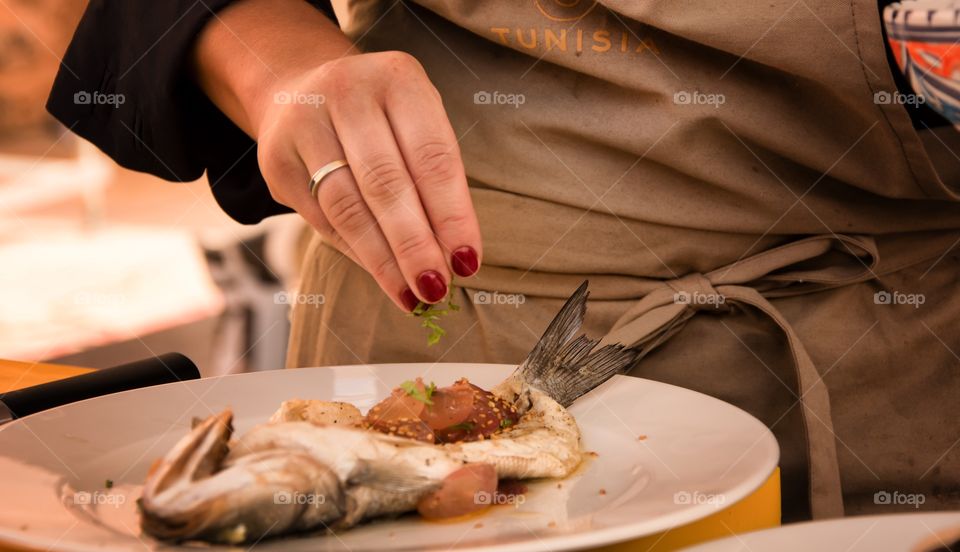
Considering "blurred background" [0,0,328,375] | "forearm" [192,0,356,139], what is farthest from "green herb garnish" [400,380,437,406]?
"blurred background" [0,0,328,375]

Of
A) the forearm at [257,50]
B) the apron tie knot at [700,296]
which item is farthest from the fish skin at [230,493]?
the apron tie knot at [700,296]

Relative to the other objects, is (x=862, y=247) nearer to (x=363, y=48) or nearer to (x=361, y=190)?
(x=361, y=190)

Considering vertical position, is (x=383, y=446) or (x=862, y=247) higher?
(x=862, y=247)

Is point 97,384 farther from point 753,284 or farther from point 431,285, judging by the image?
point 753,284

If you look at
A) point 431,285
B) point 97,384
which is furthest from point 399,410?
point 97,384

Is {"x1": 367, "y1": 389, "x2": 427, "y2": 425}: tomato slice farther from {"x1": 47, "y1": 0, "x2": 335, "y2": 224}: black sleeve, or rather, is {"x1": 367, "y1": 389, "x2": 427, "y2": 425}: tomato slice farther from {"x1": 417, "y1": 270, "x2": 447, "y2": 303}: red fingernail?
{"x1": 47, "y1": 0, "x2": 335, "y2": 224}: black sleeve

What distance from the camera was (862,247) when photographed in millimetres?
1273

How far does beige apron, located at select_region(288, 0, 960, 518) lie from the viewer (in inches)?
49.7

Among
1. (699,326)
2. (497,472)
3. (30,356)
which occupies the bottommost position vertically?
(497,472)

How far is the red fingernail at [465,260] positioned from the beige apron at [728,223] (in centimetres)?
31

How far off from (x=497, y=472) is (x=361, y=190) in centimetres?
32

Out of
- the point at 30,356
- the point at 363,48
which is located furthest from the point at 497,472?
the point at 30,356

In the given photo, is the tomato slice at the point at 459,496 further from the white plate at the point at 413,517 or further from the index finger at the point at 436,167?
the index finger at the point at 436,167

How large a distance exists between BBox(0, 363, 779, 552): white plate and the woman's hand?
22 centimetres
